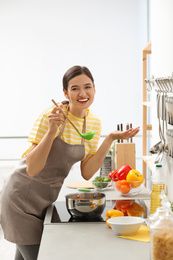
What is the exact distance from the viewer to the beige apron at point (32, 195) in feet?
5.58

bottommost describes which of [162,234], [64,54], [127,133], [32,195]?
[32,195]

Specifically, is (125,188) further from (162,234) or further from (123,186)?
(162,234)

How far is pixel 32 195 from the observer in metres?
1.71

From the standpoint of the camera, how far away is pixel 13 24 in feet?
14.7

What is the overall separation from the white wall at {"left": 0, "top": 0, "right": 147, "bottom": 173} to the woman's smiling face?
Answer: 2.80 m

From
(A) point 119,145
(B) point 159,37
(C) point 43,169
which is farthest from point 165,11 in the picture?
(A) point 119,145

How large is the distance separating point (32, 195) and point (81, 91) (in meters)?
0.48

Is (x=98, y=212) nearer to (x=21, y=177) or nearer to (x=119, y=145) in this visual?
(x=21, y=177)

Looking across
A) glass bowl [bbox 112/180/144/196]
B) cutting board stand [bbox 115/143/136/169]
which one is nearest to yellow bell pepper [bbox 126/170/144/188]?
glass bowl [bbox 112/180/144/196]

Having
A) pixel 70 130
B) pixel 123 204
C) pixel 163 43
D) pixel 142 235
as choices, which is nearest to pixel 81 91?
pixel 70 130

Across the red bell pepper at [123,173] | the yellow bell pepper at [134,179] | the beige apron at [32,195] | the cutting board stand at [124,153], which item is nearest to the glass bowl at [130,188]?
the yellow bell pepper at [134,179]

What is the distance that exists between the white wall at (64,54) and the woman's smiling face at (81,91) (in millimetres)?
2801

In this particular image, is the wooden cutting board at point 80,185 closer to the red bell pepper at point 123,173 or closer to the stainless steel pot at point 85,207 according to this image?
the red bell pepper at point 123,173

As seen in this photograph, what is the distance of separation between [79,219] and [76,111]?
49cm
